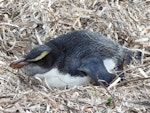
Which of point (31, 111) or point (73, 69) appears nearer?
point (31, 111)

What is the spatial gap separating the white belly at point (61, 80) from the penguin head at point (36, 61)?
0.06m

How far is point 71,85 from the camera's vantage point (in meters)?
5.24

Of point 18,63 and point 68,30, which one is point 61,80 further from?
point 68,30

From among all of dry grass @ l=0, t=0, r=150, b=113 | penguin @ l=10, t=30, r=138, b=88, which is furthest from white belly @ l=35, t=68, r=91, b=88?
dry grass @ l=0, t=0, r=150, b=113

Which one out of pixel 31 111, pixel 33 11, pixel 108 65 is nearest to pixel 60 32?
pixel 33 11

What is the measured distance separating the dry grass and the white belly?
0.34ft

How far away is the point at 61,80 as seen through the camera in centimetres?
521

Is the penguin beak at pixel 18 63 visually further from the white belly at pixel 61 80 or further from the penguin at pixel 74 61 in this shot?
the white belly at pixel 61 80

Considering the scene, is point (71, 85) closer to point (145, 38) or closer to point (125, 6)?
point (145, 38)

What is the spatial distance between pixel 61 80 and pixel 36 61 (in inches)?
10.9

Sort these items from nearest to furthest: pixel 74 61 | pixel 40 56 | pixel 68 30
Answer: pixel 40 56 < pixel 74 61 < pixel 68 30

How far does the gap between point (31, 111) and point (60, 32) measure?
1767 mm

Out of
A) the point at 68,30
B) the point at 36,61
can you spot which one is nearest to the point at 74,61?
the point at 36,61

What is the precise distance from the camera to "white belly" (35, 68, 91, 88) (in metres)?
5.23
